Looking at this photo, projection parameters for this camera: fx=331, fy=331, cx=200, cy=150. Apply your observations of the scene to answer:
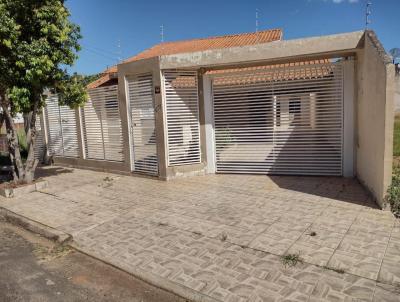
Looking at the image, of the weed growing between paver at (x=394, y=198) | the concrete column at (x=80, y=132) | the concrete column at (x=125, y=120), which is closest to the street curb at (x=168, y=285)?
the weed growing between paver at (x=394, y=198)

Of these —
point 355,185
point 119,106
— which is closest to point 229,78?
point 119,106

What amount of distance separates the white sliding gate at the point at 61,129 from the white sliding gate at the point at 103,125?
27.9 inches

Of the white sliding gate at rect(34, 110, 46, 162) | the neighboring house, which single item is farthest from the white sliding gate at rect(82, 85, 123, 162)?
the white sliding gate at rect(34, 110, 46, 162)

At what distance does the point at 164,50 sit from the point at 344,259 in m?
20.1

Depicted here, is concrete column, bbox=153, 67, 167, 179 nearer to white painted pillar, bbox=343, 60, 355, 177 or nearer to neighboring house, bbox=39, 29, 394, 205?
neighboring house, bbox=39, 29, 394, 205

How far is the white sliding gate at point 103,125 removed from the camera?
10.3m

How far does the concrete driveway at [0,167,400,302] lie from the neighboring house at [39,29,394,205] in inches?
30.2

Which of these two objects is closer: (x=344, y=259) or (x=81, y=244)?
(x=344, y=259)

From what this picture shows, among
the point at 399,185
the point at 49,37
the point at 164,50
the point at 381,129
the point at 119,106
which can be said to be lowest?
the point at 399,185

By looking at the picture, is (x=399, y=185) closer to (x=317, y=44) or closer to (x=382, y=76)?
(x=382, y=76)

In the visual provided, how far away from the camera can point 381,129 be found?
18.5ft

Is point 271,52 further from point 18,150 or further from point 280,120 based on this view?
point 18,150

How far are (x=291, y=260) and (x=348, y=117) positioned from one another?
5016mm

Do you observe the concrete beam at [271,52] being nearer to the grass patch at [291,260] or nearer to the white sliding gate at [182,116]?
the white sliding gate at [182,116]
